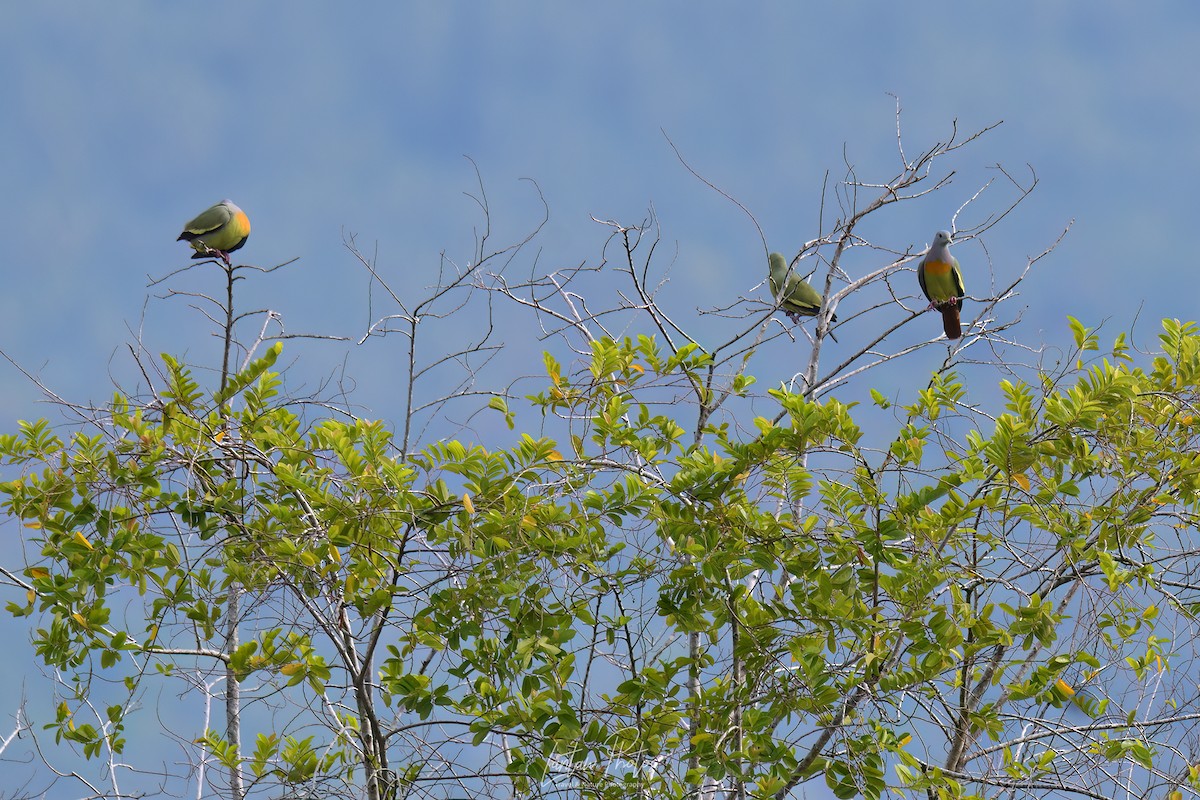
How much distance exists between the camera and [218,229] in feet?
30.5

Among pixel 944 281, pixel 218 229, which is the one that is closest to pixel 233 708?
pixel 218 229

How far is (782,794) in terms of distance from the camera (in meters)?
5.51

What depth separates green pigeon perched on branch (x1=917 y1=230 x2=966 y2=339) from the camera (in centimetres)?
855

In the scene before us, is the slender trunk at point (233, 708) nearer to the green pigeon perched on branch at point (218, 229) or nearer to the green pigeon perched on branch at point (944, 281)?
the green pigeon perched on branch at point (218, 229)

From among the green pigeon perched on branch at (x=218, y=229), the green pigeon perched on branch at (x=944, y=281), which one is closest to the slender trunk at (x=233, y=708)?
the green pigeon perched on branch at (x=218, y=229)

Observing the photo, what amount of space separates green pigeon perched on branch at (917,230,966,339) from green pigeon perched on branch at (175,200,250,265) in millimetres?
5495

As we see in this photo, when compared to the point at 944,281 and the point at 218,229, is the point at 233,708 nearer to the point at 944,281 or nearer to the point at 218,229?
the point at 218,229

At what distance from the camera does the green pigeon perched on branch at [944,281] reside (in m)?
8.55

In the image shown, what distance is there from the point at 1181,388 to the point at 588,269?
11.3 feet

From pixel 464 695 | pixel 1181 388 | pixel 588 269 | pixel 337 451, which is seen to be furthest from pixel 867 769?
pixel 588 269

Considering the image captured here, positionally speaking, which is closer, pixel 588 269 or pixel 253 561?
pixel 253 561

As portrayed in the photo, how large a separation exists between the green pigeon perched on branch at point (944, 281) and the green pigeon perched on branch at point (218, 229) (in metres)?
5.49

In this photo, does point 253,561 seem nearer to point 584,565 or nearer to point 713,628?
point 584,565

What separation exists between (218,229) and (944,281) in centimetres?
576
